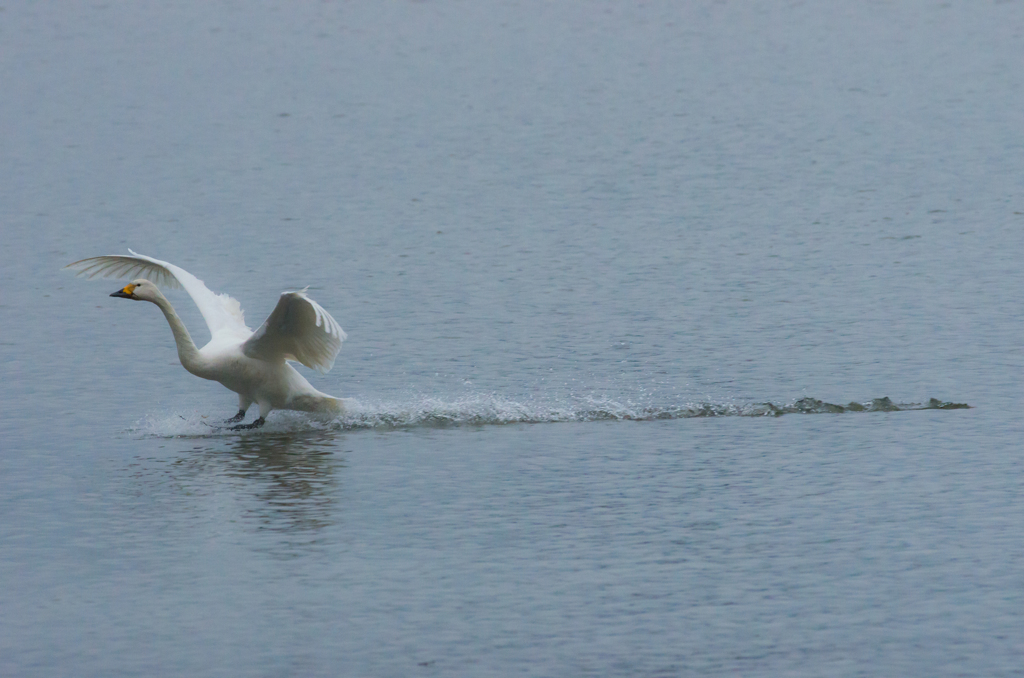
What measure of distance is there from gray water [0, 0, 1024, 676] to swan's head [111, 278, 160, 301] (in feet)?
3.77

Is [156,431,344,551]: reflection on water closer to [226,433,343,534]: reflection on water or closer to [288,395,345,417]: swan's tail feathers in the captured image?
[226,433,343,534]: reflection on water

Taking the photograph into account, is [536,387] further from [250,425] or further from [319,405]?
[250,425]

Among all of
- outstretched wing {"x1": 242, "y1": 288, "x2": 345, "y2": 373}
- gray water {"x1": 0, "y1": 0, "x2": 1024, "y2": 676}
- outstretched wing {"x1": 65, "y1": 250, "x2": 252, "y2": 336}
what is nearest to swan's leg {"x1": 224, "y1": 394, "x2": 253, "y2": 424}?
gray water {"x1": 0, "y1": 0, "x2": 1024, "y2": 676}

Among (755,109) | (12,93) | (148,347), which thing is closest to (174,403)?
(148,347)

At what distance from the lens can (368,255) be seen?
2047 cm

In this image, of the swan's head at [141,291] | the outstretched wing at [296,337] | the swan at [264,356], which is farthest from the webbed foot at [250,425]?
the swan's head at [141,291]

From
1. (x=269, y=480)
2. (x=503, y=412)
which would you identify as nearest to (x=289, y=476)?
(x=269, y=480)

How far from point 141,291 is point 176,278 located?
1175mm

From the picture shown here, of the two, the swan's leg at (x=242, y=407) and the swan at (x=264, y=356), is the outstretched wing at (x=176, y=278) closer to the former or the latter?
the swan at (x=264, y=356)

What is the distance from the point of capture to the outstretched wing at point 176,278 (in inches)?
564

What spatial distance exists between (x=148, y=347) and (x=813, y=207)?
10.1 m

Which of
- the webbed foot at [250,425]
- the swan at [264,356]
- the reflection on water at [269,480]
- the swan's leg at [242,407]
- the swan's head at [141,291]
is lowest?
the reflection on water at [269,480]

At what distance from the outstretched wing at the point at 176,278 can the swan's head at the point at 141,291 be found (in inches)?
29.7

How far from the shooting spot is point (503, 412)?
13.8 meters
